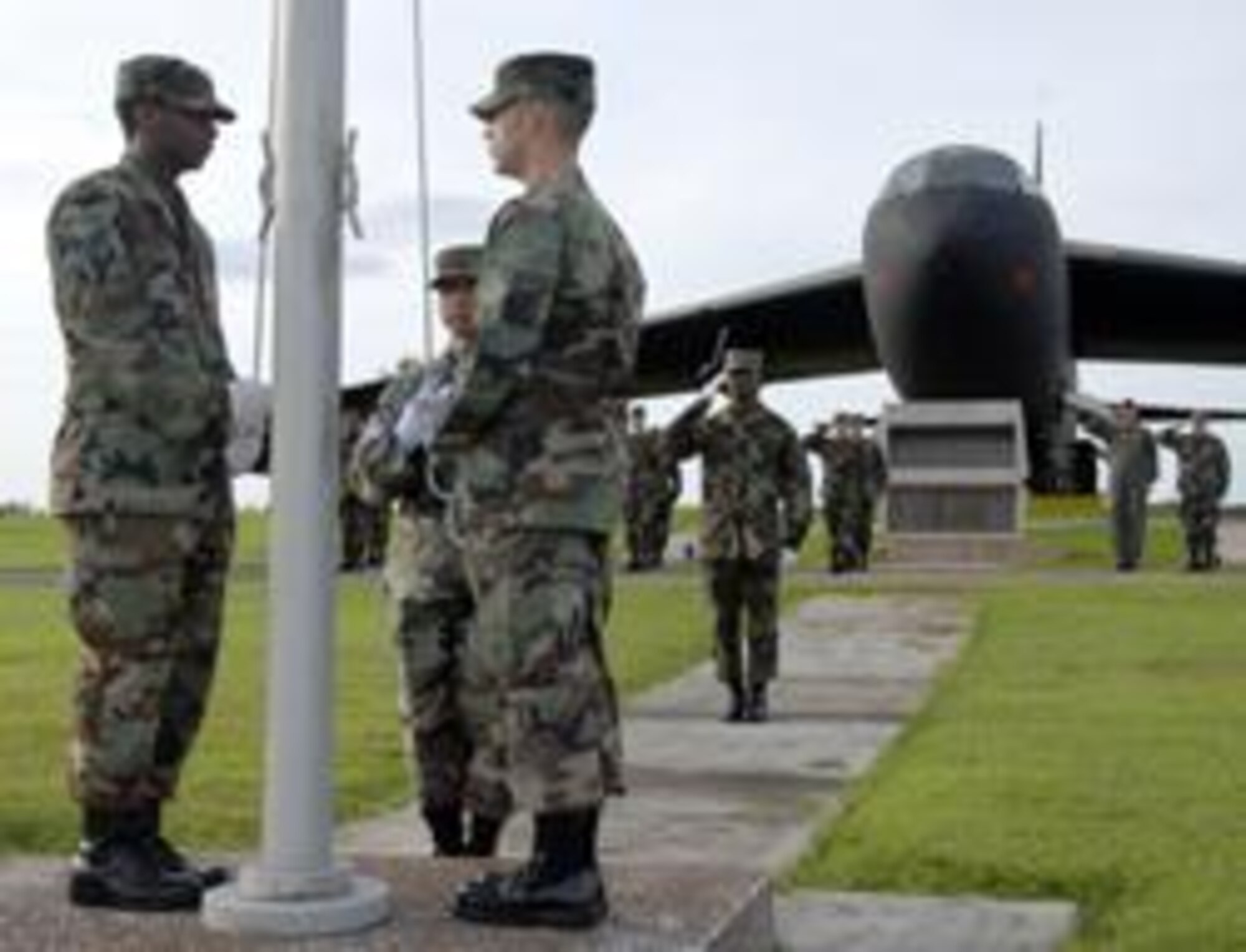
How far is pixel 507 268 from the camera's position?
16.9 ft

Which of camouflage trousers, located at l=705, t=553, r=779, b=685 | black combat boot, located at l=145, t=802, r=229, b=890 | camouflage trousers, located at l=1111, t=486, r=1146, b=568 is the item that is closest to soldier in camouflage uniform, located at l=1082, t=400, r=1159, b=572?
camouflage trousers, located at l=1111, t=486, r=1146, b=568

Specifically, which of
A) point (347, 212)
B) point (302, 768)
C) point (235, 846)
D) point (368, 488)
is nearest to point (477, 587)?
point (302, 768)

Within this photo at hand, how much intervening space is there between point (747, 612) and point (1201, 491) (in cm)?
1376

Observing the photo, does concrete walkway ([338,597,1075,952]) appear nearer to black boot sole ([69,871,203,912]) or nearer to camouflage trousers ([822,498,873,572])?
black boot sole ([69,871,203,912])

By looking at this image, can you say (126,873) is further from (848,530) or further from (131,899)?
(848,530)

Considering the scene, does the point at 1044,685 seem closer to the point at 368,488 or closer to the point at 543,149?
the point at 368,488

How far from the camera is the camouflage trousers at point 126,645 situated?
5441mm

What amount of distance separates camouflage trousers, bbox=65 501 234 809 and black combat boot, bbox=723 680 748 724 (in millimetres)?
6582

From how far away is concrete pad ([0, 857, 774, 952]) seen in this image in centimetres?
503

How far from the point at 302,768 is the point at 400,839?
10.0ft

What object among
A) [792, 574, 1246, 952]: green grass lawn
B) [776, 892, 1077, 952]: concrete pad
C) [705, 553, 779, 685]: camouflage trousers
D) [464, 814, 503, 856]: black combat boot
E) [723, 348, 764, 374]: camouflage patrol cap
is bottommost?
[776, 892, 1077, 952]: concrete pad

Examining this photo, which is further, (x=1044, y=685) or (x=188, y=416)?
(x=1044, y=685)

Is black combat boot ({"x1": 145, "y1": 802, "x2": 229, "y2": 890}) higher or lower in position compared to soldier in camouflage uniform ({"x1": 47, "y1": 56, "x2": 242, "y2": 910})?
lower

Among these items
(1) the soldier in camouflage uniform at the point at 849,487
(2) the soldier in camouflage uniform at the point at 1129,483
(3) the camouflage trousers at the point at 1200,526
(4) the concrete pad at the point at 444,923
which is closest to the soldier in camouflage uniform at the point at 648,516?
(1) the soldier in camouflage uniform at the point at 849,487
